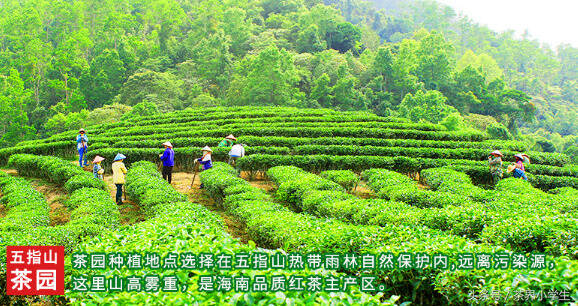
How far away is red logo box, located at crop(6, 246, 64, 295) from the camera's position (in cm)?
481

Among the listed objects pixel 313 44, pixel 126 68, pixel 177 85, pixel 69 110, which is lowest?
pixel 69 110

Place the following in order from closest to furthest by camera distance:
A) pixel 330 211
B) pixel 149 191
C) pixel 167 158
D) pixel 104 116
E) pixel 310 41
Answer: pixel 330 211 < pixel 149 191 < pixel 167 158 < pixel 104 116 < pixel 310 41

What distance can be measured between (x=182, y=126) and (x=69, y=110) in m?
32.2

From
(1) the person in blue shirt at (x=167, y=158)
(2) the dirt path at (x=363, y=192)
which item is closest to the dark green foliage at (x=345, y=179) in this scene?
(2) the dirt path at (x=363, y=192)

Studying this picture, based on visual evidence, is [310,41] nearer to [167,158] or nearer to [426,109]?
[426,109]

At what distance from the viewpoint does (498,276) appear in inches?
170

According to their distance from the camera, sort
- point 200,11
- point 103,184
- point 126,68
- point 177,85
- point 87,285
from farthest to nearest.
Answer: point 200,11 → point 126,68 → point 177,85 → point 103,184 → point 87,285

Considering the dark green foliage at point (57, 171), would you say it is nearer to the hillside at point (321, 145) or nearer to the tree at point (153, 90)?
the hillside at point (321, 145)

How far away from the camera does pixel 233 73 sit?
54.1 m

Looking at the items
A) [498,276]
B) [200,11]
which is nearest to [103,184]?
[498,276]

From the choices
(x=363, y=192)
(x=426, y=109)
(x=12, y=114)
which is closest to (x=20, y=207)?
(x=363, y=192)

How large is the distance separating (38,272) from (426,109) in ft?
146

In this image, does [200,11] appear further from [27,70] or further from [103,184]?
[103,184]

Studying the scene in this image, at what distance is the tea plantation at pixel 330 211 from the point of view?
166 inches
